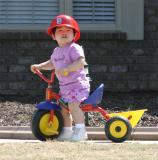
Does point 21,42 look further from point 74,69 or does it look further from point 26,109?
point 74,69

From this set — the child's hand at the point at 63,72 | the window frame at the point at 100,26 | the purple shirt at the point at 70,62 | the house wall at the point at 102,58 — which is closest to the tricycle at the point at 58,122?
the purple shirt at the point at 70,62

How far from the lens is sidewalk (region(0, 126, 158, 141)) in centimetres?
917

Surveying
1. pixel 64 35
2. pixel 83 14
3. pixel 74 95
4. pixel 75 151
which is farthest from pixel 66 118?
pixel 83 14

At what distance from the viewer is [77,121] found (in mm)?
8078

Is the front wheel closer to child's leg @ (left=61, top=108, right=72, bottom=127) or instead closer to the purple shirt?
child's leg @ (left=61, top=108, right=72, bottom=127)

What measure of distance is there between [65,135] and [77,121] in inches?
9.4

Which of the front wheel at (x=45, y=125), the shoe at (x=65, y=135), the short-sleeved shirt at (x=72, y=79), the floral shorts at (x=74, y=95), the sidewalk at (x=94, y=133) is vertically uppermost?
the short-sleeved shirt at (x=72, y=79)

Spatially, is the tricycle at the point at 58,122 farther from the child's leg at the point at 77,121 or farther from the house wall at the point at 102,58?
the house wall at the point at 102,58

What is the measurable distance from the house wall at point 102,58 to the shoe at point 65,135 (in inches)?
168

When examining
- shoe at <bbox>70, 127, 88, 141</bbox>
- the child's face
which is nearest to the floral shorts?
shoe at <bbox>70, 127, 88, 141</bbox>

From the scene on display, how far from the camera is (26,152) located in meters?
6.68

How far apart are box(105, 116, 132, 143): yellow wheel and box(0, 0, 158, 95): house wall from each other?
4288 mm

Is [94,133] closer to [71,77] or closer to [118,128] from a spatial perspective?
[118,128]

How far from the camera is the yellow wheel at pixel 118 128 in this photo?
813 cm
